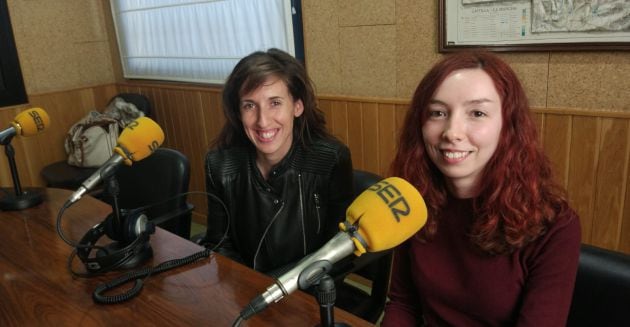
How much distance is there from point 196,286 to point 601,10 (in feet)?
5.41

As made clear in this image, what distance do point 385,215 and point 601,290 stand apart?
569mm

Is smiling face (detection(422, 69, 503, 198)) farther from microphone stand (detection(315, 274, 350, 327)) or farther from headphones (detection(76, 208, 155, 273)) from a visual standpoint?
headphones (detection(76, 208, 155, 273))

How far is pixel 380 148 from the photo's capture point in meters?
2.55

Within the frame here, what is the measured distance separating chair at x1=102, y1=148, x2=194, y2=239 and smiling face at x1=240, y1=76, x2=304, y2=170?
46 centimetres

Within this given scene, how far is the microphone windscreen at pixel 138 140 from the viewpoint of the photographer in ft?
4.32

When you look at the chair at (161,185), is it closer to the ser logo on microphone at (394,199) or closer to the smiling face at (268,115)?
the smiling face at (268,115)

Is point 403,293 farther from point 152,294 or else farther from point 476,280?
point 152,294

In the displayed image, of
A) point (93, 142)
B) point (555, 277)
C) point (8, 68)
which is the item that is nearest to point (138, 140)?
point (555, 277)

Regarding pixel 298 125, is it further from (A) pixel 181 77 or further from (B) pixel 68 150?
(B) pixel 68 150

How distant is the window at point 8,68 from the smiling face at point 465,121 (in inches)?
141

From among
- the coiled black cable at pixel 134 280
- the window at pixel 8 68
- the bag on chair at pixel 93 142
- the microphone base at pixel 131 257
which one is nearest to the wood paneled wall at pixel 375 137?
the window at pixel 8 68

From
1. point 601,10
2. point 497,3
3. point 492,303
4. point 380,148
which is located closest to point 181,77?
point 380,148

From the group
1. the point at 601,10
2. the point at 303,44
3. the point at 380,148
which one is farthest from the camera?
the point at 303,44

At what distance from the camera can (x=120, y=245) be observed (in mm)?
1409
